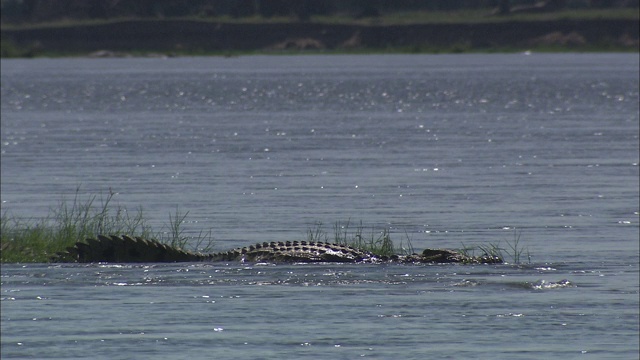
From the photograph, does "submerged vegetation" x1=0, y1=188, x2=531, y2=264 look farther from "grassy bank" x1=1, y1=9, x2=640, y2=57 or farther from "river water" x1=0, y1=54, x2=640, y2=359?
"grassy bank" x1=1, y1=9, x2=640, y2=57

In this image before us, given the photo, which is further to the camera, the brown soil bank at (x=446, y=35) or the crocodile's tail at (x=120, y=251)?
the brown soil bank at (x=446, y=35)

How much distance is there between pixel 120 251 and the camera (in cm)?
2328

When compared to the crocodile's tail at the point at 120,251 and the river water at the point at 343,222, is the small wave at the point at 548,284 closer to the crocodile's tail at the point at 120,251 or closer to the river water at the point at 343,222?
the river water at the point at 343,222

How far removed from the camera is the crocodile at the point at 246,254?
23016 millimetres

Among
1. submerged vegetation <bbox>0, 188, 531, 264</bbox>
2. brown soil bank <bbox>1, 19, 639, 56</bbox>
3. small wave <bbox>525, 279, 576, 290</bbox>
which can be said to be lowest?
small wave <bbox>525, 279, 576, 290</bbox>

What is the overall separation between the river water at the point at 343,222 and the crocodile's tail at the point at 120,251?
0.36 metres

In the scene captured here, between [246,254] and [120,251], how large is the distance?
1820 mm

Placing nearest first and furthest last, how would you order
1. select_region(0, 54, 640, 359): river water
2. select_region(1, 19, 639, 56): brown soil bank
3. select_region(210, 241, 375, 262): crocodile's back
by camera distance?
select_region(0, 54, 640, 359): river water → select_region(210, 241, 375, 262): crocodile's back → select_region(1, 19, 639, 56): brown soil bank

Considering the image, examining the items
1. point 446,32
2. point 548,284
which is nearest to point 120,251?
point 548,284

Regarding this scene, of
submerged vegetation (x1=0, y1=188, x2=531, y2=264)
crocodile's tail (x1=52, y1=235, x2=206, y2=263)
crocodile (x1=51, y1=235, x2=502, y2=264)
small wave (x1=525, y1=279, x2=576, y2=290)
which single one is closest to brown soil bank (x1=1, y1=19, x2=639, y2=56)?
submerged vegetation (x1=0, y1=188, x2=531, y2=264)

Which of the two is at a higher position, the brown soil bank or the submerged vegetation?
the brown soil bank

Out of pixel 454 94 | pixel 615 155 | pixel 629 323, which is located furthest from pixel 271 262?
pixel 454 94

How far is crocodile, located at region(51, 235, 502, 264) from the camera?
23.0 m

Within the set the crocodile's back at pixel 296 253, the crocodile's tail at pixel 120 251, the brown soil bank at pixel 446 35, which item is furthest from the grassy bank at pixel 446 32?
the crocodile's tail at pixel 120 251
